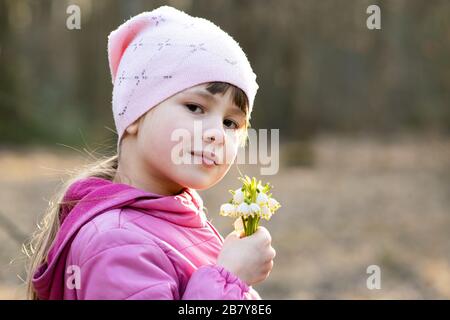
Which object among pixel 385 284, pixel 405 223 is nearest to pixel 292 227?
pixel 405 223

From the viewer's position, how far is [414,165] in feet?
45.3

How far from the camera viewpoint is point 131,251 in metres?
1.76

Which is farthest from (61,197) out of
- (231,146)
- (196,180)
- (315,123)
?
(315,123)

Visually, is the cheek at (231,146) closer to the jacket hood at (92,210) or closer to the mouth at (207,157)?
the mouth at (207,157)

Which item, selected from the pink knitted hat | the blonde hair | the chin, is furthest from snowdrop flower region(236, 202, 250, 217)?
A: the blonde hair

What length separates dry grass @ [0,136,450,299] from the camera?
6.55 metres

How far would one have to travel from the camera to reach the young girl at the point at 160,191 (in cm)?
177

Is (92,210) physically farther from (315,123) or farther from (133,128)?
(315,123)

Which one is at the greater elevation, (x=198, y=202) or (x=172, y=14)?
(x=172, y=14)

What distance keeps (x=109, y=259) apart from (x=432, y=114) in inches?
653

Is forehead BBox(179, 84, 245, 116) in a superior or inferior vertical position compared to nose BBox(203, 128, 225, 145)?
superior

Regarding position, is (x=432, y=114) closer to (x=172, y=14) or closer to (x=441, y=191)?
(x=441, y=191)

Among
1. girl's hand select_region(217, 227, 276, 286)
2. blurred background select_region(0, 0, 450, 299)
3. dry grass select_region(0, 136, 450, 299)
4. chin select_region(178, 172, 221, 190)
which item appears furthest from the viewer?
blurred background select_region(0, 0, 450, 299)

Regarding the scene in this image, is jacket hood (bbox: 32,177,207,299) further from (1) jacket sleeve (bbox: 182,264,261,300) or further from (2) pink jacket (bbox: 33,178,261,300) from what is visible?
(1) jacket sleeve (bbox: 182,264,261,300)
